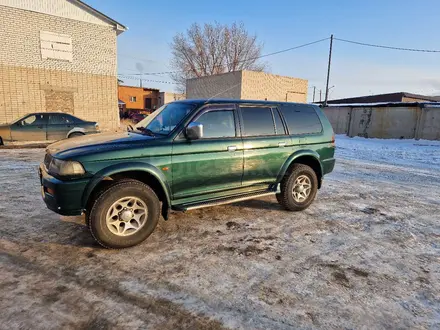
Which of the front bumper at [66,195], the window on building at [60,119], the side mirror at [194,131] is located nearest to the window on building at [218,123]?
the side mirror at [194,131]

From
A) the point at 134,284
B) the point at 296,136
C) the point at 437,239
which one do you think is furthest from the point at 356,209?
the point at 134,284

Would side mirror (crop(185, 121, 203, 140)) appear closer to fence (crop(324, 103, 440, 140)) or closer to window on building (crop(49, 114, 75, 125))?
window on building (crop(49, 114, 75, 125))

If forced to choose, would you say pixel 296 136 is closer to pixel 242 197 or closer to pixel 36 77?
pixel 242 197

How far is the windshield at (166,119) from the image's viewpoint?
157 inches

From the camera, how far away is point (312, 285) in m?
2.83

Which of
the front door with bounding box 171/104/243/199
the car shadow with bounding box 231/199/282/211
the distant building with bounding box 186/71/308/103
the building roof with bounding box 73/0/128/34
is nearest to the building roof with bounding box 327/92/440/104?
the distant building with bounding box 186/71/308/103

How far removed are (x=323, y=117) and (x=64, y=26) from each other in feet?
54.6

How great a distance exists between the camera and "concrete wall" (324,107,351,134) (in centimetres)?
2112

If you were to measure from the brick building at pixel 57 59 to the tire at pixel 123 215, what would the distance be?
1571 cm

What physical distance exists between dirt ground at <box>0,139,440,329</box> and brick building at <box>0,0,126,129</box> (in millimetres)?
12961

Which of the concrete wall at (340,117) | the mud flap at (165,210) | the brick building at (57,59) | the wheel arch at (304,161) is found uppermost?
the brick building at (57,59)

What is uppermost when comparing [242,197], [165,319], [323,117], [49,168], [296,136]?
[323,117]

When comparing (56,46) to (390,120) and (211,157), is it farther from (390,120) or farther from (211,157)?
(390,120)

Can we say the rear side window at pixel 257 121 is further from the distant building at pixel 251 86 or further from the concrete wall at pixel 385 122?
the distant building at pixel 251 86
